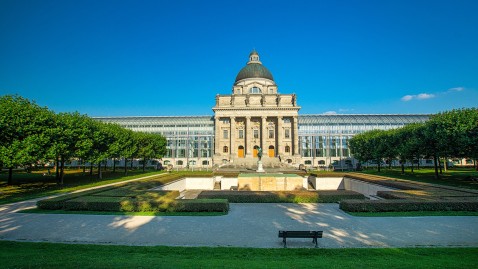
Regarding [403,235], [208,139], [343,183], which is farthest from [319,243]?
[208,139]

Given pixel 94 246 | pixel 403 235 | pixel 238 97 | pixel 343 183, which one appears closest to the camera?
pixel 94 246

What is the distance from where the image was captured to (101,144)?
44.5 m

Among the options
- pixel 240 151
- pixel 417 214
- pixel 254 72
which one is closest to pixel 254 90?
pixel 254 72

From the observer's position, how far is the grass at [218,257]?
9.58m

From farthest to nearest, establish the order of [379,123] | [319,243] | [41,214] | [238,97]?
1. [379,123]
2. [238,97]
3. [41,214]
4. [319,243]

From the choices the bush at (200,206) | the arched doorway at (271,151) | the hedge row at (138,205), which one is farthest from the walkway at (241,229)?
the arched doorway at (271,151)

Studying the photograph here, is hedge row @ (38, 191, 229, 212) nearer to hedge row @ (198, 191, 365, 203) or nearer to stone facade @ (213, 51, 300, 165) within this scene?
hedge row @ (198, 191, 365, 203)

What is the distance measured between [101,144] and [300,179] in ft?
107

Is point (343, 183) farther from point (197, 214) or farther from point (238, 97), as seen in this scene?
point (238, 97)

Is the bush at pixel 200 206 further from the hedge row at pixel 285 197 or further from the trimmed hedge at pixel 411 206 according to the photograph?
the trimmed hedge at pixel 411 206

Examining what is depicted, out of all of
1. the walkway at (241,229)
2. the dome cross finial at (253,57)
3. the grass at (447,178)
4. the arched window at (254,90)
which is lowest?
the walkway at (241,229)

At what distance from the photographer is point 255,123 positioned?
8288cm

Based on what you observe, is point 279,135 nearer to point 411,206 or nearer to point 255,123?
point 255,123

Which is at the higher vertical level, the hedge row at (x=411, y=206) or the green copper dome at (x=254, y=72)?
the green copper dome at (x=254, y=72)
